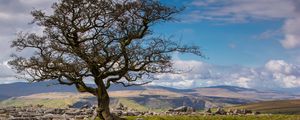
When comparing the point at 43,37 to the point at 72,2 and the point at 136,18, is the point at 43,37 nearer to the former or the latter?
the point at 72,2

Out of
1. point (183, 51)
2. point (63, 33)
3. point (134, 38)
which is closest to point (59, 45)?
point (63, 33)

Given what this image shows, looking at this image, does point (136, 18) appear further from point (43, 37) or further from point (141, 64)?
point (43, 37)

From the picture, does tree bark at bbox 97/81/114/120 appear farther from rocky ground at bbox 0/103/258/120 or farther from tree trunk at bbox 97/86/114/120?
rocky ground at bbox 0/103/258/120

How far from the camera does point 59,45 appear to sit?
44.3 m

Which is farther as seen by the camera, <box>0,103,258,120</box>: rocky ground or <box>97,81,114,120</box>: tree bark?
<box>0,103,258,120</box>: rocky ground

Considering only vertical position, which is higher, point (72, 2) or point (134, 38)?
point (72, 2)

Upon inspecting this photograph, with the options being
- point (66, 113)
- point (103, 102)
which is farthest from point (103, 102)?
point (66, 113)

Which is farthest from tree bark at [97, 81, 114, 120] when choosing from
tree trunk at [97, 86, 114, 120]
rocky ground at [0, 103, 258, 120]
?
rocky ground at [0, 103, 258, 120]

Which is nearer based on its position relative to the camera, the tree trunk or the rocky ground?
the tree trunk

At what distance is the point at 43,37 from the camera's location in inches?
1734

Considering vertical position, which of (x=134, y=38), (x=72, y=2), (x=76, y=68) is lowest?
(x=76, y=68)

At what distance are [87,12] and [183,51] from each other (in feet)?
32.1

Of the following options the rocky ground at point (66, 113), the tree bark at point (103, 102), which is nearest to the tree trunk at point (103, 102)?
the tree bark at point (103, 102)

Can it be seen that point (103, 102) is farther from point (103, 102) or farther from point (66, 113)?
point (66, 113)
